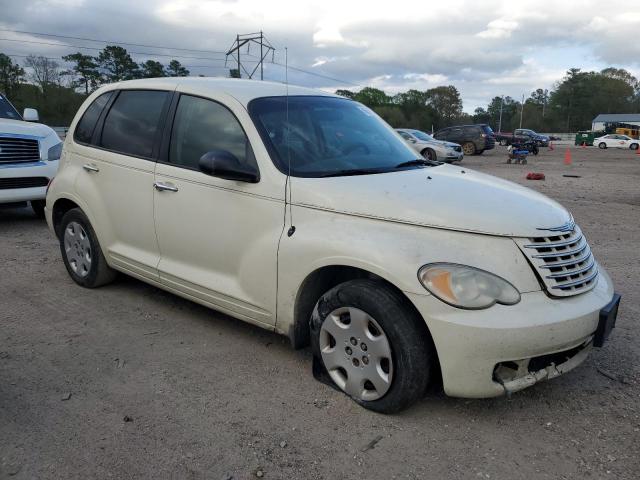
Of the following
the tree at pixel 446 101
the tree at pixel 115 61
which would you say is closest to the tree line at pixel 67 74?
the tree at pixel 115 61

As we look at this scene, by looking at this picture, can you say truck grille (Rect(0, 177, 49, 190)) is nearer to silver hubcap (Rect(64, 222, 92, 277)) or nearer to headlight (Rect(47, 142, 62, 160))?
headlight (Rect(47, 142, 62, 160))

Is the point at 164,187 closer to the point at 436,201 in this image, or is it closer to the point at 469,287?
the point at 436,201

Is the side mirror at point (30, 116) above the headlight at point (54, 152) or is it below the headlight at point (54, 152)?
above

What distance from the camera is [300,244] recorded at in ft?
10.2

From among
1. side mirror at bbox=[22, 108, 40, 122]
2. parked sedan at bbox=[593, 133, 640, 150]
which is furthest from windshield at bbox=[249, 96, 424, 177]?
parked sedan at bbox=[593, 133, 640, 150]

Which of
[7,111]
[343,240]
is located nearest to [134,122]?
[343,240]

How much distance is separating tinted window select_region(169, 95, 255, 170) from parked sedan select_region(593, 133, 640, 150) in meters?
48.3

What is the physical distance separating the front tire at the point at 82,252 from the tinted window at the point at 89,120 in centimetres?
63

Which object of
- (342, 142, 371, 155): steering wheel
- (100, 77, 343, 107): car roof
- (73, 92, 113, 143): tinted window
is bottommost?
(342, 142, 371, 155): steering wheel

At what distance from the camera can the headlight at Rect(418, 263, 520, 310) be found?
8.51 feet

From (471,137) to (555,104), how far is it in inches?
→ 3545

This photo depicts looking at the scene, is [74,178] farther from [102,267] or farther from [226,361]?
[226,361]

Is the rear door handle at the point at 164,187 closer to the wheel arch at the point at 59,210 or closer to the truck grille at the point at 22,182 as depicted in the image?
the wheel arch at the point at 59,210

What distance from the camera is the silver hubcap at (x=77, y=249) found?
4.73 m
